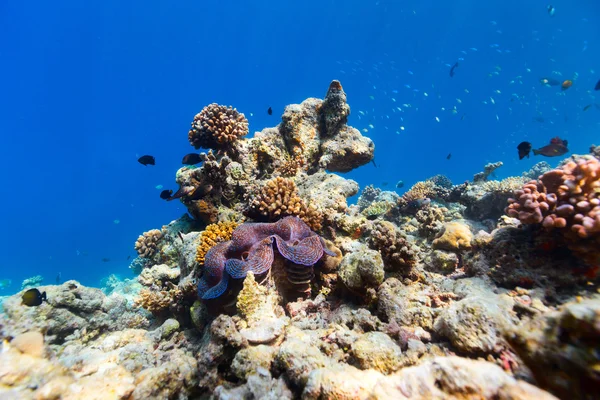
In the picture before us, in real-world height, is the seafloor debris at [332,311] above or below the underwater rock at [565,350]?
above

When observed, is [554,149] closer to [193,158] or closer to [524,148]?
[524,148]

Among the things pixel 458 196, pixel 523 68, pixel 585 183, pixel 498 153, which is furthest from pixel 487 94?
pixel 585 183

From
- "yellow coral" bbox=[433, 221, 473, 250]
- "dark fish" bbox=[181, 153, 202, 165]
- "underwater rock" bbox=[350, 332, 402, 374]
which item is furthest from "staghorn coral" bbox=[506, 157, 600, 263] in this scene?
"dark fish" bbox=[181, 153, 202, 165]

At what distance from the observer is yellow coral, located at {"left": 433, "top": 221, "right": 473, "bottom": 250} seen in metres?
4.65

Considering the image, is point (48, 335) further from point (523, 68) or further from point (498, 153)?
point (498, 153)

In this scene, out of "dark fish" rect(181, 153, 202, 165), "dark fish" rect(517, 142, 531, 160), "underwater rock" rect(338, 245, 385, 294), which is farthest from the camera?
"dark fish" rect(181, 153, 202, 165)

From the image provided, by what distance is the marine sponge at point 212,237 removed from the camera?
15.5 feet

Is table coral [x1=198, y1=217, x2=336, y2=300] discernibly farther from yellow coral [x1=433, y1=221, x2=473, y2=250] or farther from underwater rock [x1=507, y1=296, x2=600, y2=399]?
underwater rock [x1=507, y1=296, x2=600, y2=399]

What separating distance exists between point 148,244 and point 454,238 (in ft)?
25.2

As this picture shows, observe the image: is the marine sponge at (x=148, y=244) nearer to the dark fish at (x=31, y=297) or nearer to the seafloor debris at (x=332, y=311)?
the seafloor debris at (x=332, y=311)

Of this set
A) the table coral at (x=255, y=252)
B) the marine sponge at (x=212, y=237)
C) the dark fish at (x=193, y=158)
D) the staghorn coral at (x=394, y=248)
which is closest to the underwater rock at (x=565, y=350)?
the staghorn coral at (x=394, y=248)

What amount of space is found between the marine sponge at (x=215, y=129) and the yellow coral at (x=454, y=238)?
17.6 ft

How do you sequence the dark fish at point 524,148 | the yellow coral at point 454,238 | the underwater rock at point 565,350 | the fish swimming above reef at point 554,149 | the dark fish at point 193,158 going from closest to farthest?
1. the underwater rock at point 565,350
2. the yellow coral at point 454,238
3. the dark fish at point 524,148
4. the dark fish at point 193,158
5. the fish swimming above reef at point 554,149

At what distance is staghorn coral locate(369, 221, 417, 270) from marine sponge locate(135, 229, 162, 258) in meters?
6.24
